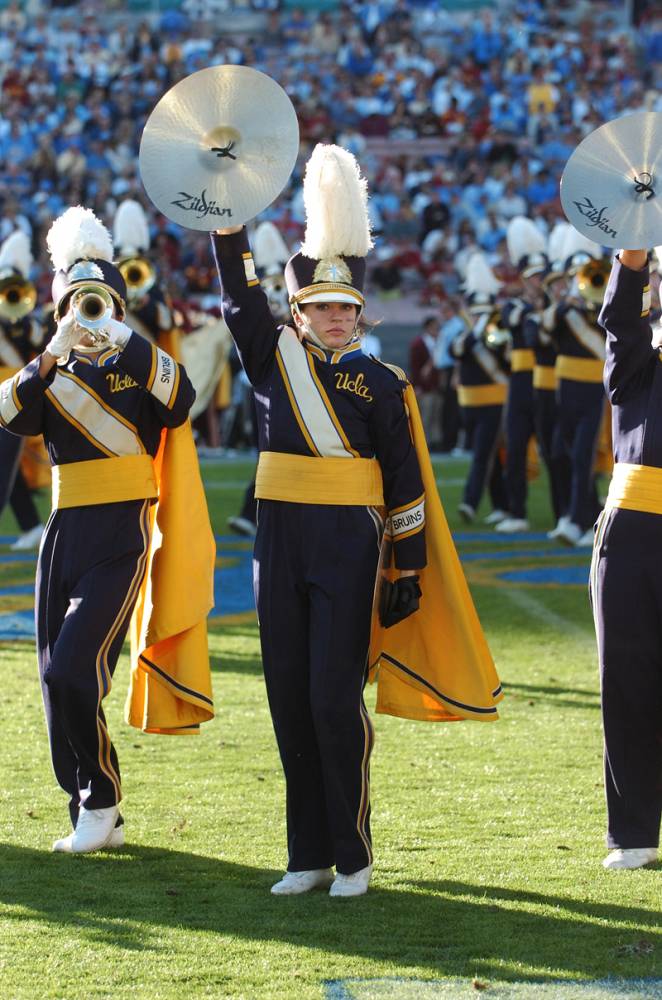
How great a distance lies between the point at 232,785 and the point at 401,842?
927 mm

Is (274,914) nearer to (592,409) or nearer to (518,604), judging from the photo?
→ (518,604)

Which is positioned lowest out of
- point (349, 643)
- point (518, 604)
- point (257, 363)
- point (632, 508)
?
point (518, 604)

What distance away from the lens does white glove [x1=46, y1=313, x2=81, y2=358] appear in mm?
4953

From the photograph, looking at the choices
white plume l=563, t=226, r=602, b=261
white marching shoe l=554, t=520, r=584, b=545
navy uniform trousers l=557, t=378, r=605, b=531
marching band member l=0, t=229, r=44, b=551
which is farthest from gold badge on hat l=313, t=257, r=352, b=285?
white marching shoe l=554, t=520, r=584, b=545

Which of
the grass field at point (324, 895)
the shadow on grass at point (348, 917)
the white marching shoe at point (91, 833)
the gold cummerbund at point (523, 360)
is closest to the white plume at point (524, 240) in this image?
the gold cummerbund at point (523, 360)

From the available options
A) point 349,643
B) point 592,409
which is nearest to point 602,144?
point 349,643

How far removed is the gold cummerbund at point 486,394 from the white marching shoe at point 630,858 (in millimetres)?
9373

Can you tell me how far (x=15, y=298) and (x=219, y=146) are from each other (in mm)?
7394

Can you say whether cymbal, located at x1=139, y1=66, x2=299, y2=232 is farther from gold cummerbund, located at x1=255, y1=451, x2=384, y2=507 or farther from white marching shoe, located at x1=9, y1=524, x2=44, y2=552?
white marching shoe, located at x1=9, y1=524, x2=44, y2=552

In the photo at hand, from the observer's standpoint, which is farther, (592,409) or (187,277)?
(187,277)

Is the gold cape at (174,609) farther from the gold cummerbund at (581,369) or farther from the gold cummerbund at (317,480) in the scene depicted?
the gold cummerbund at (581,369)

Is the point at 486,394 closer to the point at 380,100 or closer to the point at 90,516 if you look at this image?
the point at 90,516

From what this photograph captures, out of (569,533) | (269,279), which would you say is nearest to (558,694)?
(569,533)

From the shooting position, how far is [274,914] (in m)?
4.50
